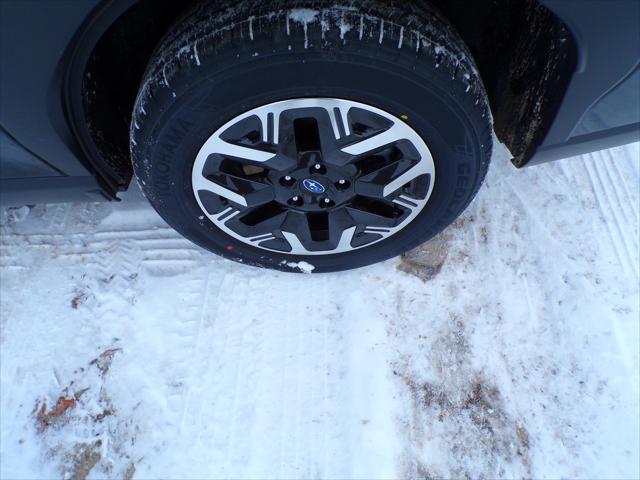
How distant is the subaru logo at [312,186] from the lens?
5.77 ft

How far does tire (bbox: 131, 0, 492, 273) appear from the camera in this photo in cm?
138

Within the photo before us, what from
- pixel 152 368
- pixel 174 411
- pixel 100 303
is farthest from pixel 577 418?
pixel 100 303

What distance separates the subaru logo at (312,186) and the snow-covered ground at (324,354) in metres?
0.58

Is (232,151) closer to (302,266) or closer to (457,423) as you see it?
(302,266)

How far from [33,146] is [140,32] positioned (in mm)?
552

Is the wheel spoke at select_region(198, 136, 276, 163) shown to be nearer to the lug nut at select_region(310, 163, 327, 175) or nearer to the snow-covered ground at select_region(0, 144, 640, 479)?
the lug nut at select_region(310, 163, 327, 175)

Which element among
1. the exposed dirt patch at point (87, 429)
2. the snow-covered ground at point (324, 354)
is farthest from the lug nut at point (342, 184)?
the exposed dirt patch at point (87, 429)

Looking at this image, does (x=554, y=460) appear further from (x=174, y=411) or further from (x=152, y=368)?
(x=152, y=368)

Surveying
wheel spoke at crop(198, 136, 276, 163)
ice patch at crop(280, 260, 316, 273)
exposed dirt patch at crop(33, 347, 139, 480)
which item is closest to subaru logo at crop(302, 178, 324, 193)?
wheel spoke at crop(198, 136, 276, 163)

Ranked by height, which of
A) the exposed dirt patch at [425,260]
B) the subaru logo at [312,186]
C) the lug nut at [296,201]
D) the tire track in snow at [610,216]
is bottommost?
the exposed dirt patch at [425,260]

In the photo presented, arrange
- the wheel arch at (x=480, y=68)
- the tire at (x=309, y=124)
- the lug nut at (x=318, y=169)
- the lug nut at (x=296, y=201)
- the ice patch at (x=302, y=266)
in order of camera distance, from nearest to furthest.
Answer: the tire at (x=309, y=124) → the wheel arch at (x=480, y=68) → the lug nut at (x=318, y=169) → the lug nut at (x=296, y=201) → the ice patch at (x=302, y=266)

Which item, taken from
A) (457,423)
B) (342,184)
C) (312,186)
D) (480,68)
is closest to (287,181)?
(312,186)

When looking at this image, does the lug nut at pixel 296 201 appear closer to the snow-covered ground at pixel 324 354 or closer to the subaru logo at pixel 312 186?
the subaru logo at pixel 312 186

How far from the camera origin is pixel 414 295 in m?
2.20
